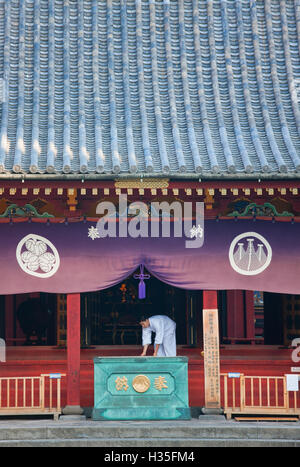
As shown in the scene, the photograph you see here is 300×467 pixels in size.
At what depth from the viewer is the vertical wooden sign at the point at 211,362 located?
14.6m

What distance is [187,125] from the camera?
15430mm

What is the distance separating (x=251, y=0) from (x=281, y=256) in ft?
19.5

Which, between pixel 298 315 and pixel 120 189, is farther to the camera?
pixel 298 315

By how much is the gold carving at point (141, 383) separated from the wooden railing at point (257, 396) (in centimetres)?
127

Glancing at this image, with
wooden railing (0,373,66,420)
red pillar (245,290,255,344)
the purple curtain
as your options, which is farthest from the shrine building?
red pillar (245,290,255,344)

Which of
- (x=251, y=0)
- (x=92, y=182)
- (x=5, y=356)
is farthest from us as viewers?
(x=251, y=0)

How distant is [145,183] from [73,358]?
3.13 metres

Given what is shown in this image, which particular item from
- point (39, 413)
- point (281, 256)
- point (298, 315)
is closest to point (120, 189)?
point (281, 256)

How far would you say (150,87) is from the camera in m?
16.3

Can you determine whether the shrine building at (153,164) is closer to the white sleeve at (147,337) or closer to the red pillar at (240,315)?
the white sleeve at (147,337)

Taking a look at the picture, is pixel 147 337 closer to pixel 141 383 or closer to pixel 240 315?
pixel 141 383

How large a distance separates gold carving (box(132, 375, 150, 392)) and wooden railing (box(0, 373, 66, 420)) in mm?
1211

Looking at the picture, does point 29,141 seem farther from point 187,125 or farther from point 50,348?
point 50,348
